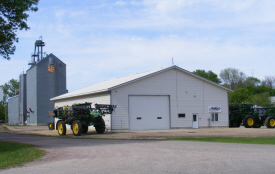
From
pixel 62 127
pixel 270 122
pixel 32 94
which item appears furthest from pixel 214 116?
pixel 32 94

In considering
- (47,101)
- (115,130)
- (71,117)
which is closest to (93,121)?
(71,117)

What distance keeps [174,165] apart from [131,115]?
2147 cm

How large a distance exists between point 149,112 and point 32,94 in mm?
35942

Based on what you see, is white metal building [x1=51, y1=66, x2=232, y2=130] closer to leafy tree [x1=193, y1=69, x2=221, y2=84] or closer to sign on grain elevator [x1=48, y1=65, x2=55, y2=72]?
sign on grain elevator [x1=48, y1=65, x2=55, y2=72]

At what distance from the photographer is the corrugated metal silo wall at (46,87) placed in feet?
195

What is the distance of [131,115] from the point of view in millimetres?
31266

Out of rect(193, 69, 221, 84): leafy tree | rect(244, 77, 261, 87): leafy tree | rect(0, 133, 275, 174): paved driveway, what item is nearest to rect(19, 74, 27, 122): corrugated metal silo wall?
rect(193, 69, 221, 84): leafy tree

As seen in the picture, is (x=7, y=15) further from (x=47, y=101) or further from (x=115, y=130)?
(x=47, y=101)

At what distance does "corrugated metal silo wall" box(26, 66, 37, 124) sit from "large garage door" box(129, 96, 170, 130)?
33.4 meters

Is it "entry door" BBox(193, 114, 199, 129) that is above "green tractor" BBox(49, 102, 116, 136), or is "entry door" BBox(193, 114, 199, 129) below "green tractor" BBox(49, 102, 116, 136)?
below

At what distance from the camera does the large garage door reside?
103 feet

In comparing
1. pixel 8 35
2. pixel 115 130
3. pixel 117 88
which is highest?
pixel 8 35

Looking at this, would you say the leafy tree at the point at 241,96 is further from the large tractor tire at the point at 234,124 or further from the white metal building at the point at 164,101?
the white metal building at the point at 164,101

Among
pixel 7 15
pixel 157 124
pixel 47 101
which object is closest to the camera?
pixel 7 15
